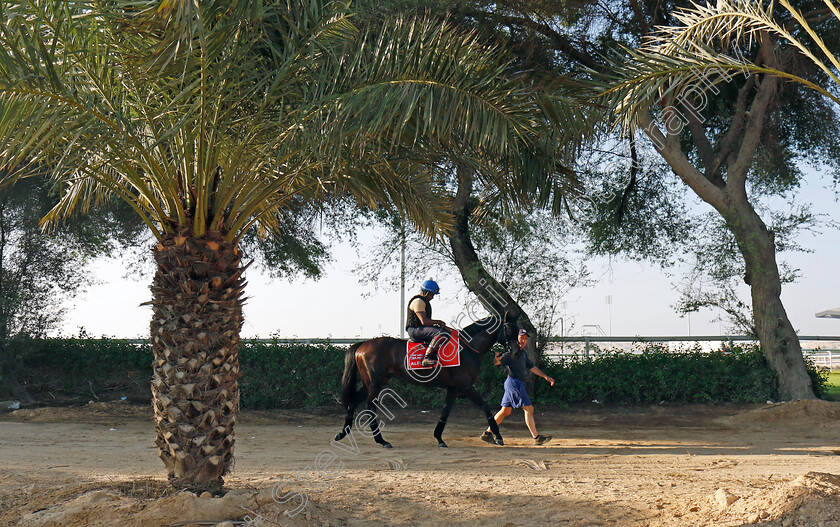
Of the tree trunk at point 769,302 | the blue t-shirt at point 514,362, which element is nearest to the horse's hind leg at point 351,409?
the blue t-shirt at point 514,362

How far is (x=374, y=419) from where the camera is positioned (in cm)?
1000

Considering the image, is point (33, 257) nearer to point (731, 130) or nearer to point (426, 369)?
point (426, 369)

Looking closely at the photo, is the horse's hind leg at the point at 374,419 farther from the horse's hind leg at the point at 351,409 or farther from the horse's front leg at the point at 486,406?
the horse's front leg at the point at 486,406

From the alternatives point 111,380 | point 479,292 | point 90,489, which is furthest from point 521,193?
point 111,380

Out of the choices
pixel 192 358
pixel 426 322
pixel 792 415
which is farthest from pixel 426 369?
pixel 792 415

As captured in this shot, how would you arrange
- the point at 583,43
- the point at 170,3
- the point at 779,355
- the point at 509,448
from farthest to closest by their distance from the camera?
the point at 583,43, the point at 779,355, the point at 509,448, the point at 170,3

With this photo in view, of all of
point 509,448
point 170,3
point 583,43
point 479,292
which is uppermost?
point 583,43

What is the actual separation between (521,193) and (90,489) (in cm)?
564

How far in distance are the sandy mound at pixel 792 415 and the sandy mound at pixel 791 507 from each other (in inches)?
295

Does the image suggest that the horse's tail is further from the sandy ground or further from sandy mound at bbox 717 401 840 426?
sandy mound at bbox 717 401 840 426

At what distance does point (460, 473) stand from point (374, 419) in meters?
2.62

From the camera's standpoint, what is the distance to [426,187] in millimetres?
8445

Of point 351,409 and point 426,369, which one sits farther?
point 351,409

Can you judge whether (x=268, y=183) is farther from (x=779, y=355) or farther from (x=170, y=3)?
(x=779, y=355)
